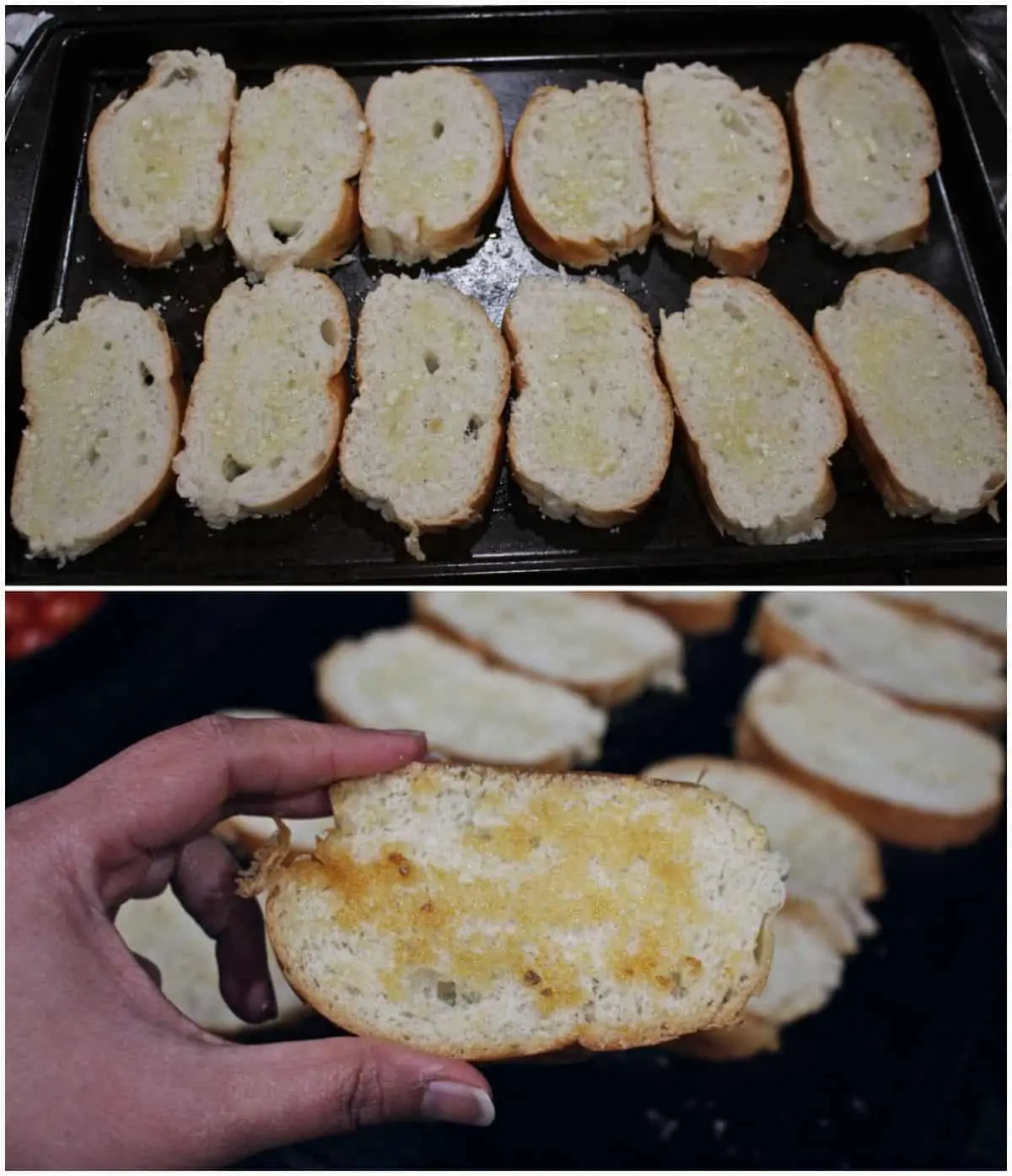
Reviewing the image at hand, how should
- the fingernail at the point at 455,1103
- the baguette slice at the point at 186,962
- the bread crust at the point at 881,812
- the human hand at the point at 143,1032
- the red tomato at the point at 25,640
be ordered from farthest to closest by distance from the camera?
the bread crust at the point at 881,812 → the red tomato at the point at 25,640 → the baguette slice at the point at 186,962 → the fingernail at the point at 455,1103 → the human hand at the point at 143,1032

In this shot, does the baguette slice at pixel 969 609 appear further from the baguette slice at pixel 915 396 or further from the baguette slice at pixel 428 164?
the baguette slice at pixel 428 164

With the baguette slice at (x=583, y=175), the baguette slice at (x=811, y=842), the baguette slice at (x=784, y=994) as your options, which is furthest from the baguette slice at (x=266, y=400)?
the baguette slice at (x=784, y=994)

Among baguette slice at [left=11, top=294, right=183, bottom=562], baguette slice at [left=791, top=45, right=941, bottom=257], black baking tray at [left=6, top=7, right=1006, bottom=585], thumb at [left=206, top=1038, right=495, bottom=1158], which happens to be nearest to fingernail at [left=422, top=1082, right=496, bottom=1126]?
thumb at [left=206, top=1038, right=495, bottom=1158]

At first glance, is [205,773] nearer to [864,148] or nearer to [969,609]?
[969,609]

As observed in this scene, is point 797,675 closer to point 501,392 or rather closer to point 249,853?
point 501,392

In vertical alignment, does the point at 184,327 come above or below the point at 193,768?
above

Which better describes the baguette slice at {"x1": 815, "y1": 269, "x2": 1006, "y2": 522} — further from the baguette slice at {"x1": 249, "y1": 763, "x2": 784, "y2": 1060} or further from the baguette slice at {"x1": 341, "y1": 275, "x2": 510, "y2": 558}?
the baguette slice at {"x1": 249, "y1": 763, "x2": 784, "y2": 1060}

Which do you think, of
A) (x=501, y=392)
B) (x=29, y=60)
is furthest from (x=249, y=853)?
(x=29, y=60)
